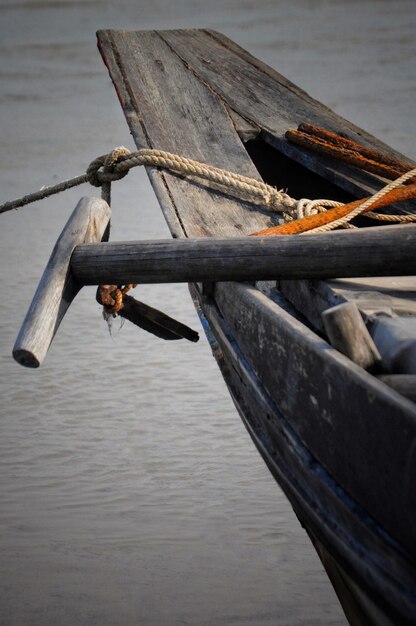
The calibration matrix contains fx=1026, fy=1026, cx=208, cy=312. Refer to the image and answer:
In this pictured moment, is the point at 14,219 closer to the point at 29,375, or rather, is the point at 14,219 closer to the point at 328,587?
the point at 29,375

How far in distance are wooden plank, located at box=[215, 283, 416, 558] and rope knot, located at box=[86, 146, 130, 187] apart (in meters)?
1.30

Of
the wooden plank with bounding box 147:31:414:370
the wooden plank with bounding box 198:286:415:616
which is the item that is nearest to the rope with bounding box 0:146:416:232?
the wooden plank with bounding box 147:31:414:370

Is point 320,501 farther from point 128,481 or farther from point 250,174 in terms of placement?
point 128,481

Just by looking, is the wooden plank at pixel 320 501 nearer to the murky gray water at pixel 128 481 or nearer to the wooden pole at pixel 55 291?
the wooden pole at pixel 55 291

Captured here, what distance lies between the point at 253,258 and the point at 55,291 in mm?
440

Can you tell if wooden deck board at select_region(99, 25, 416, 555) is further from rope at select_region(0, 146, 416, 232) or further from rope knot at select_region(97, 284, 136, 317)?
rope knot at select_region(97, 284, 136, 317)

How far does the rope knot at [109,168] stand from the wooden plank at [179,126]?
120 mm

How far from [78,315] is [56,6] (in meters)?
8.52

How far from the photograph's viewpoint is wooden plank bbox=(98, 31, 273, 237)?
2.93 meters

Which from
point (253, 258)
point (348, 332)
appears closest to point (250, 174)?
point (253, 258)

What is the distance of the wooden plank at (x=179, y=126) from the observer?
2.93 m

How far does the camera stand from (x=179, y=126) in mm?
3607

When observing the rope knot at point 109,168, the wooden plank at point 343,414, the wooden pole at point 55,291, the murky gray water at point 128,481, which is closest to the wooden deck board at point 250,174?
the wooden plank at point 343,414

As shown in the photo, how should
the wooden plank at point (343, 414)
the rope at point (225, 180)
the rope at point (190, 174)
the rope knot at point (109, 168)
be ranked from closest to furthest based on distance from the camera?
the wooden plank at point (343, 414), the rope at point (225, 180), the rope at point (190, 174), the rope knot at point (109, 168)
